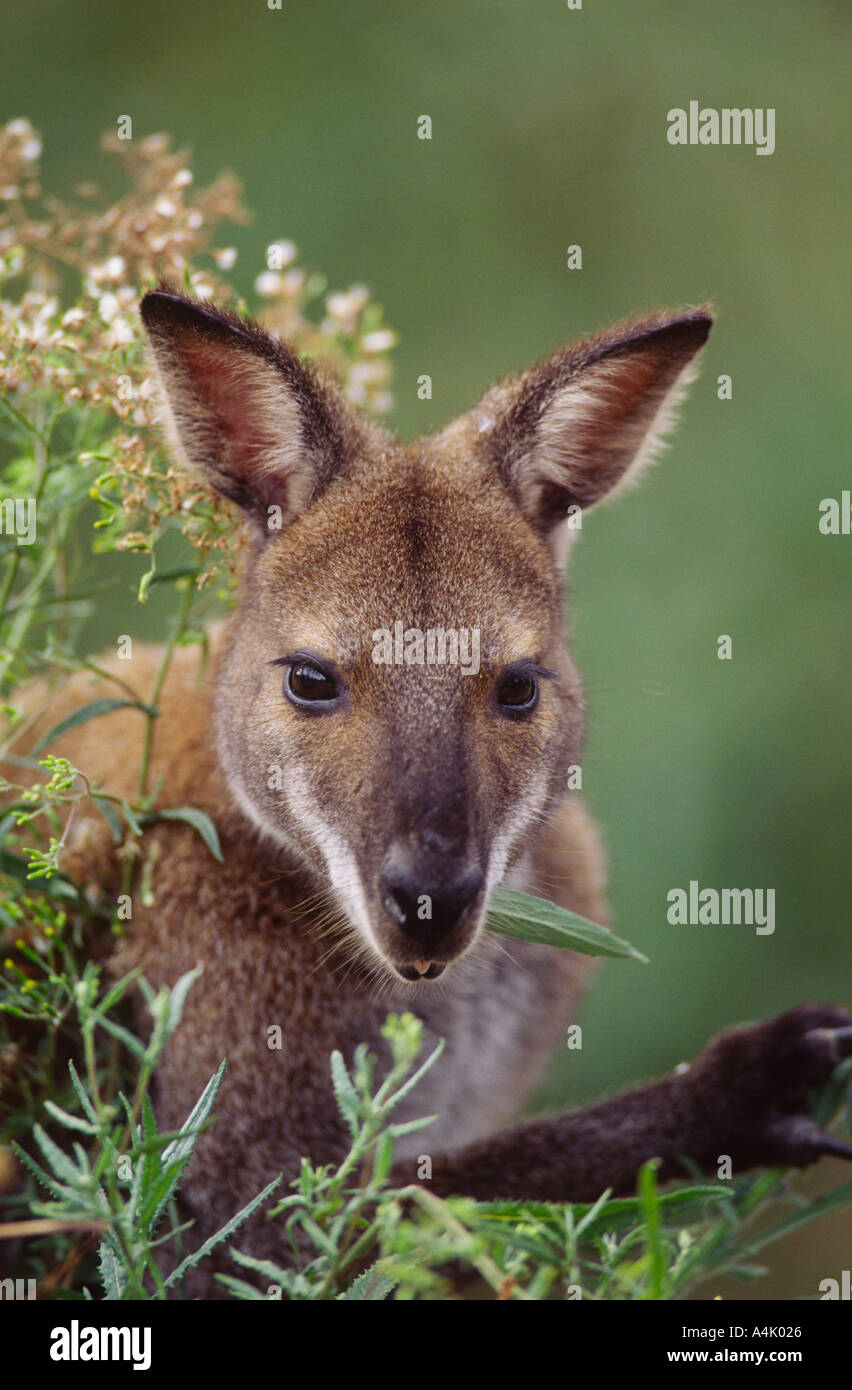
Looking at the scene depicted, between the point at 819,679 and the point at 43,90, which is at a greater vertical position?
the point at 43,90

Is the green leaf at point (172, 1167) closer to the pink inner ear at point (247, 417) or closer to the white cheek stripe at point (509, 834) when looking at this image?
the white cheek stripe at point (509, 834)

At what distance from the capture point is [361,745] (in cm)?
297

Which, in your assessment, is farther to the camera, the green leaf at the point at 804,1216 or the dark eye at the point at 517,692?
the dark eye at the point at 517,692

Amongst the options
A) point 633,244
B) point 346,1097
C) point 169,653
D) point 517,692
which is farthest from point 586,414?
point 633,244

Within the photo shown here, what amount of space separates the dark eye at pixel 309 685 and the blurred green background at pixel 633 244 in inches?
145

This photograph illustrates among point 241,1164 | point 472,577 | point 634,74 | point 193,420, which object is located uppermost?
point 634,74

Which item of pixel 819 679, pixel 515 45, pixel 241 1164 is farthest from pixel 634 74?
pixel 241 1164

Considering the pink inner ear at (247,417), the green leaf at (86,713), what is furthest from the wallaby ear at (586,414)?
the green leaf at (86,713)

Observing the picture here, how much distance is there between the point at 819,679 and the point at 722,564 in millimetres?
800

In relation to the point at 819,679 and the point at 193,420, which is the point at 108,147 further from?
the point at 819,679

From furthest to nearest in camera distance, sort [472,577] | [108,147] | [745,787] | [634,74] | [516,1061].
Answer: [634,74]
[745,787]
[516,1061]
[108,147]
[472,577]

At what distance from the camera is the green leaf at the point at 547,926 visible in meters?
2.74

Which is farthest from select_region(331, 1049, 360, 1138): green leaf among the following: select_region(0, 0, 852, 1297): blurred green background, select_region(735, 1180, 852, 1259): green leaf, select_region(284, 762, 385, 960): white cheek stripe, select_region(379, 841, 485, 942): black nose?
select_region(0, 0, 852, 1297): blurred green background

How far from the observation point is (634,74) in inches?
332
